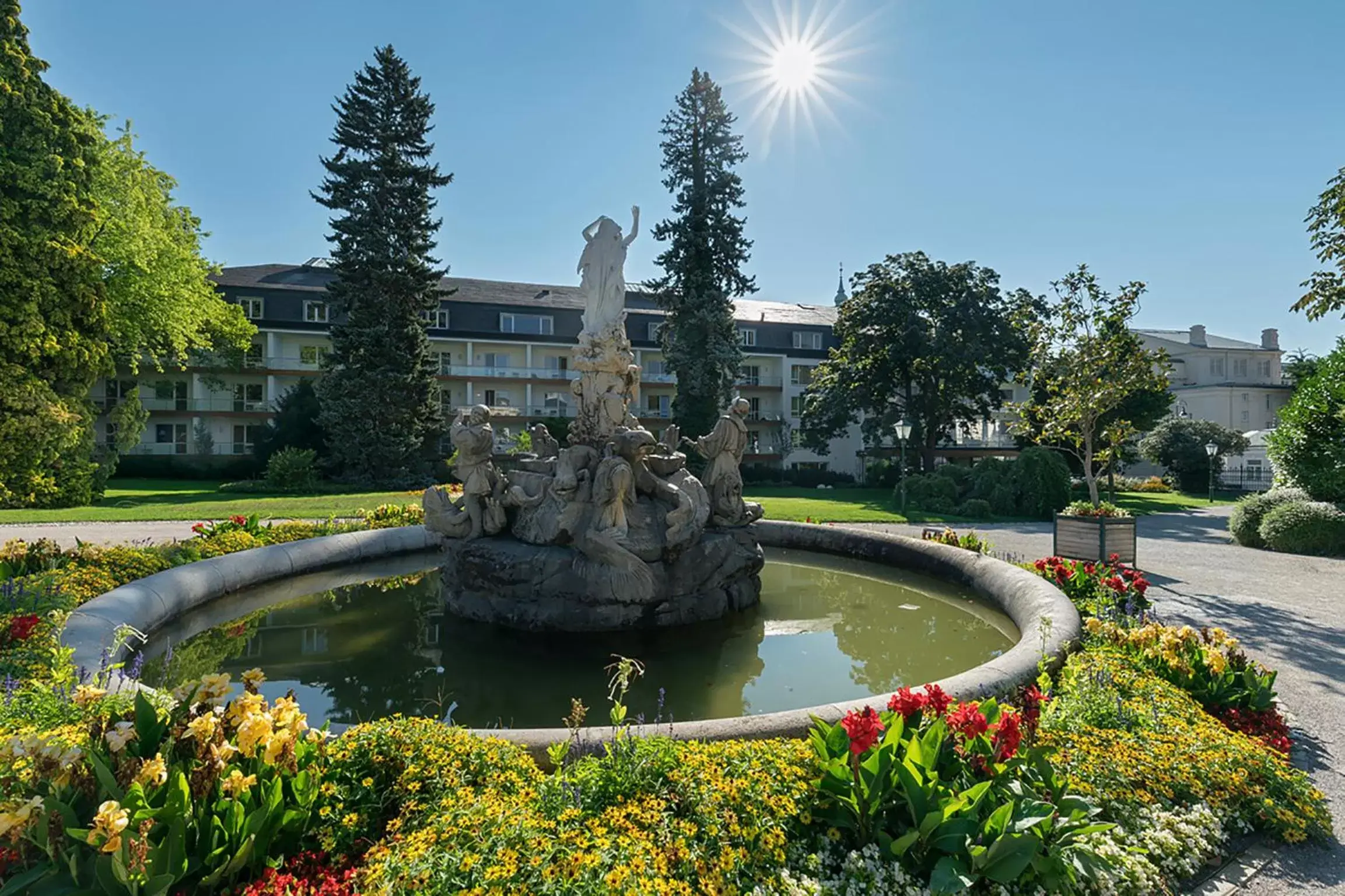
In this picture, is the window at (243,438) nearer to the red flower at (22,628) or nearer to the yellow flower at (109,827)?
the red flower at (22,628)

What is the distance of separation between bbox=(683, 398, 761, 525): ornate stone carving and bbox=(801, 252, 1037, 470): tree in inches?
867

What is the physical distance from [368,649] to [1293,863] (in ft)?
25.2

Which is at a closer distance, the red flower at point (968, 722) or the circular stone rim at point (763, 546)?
the red flower at point (968, 722)

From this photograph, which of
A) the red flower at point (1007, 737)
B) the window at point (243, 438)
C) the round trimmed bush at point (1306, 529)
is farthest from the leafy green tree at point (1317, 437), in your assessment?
the window at point (243, 438)

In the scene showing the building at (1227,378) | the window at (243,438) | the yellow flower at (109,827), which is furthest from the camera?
the building at (1227,378)

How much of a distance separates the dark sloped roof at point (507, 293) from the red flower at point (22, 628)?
3052cm

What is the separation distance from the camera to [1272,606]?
8844 mm

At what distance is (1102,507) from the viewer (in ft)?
36.9

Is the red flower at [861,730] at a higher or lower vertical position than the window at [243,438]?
lower

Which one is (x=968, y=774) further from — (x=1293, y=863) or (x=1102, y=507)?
(x=1102, y=507)

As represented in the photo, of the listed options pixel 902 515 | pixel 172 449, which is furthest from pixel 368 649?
pixel 172 449

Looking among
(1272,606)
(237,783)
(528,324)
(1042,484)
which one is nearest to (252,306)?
(528,324)

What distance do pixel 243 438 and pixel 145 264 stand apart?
16124 mm

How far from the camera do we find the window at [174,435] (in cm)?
3812
